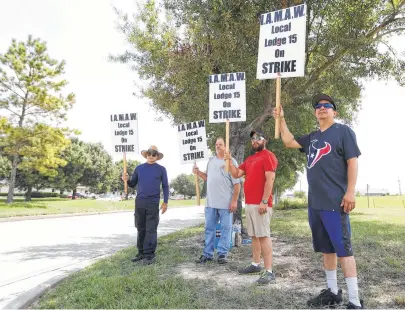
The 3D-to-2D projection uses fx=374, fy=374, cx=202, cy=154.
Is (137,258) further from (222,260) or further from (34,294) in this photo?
(34,294)

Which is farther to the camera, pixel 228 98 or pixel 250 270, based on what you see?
pixel 228 98

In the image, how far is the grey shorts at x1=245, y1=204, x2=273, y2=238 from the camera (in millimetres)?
5195

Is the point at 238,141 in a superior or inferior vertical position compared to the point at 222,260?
superior

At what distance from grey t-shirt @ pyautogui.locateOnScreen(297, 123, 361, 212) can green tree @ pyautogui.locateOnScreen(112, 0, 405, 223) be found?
240 inches

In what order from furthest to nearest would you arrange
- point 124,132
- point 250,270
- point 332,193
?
point 124,132 < point 250,270 < point 332,193

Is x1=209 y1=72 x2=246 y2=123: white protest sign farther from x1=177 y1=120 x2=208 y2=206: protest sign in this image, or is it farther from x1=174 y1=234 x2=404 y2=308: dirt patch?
x1=174 y1=234 x2=404 y2=308: dirt patch

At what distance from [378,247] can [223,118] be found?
13.8ft

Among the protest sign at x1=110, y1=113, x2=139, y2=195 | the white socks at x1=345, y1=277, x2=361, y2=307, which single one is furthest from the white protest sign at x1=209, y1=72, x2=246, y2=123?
the white socks at x1=345, y1=277, x2=361, y2=307

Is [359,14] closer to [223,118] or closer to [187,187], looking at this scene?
[223,118]

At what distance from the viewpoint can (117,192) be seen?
9988cm

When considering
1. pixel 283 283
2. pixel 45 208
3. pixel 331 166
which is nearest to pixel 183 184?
pixel 45 208

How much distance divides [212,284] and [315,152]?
7.07 feet

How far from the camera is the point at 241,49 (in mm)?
9773

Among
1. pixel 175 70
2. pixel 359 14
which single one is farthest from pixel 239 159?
pixel 359 14
